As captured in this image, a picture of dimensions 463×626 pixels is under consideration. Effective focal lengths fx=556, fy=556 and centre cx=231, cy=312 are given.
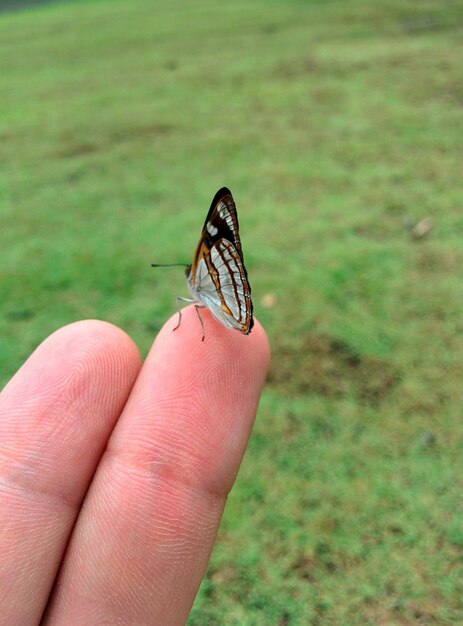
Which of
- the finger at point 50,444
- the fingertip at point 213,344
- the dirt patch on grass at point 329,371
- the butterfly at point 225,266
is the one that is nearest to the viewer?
the finger at point 50,444

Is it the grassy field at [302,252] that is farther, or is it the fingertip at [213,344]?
the grassy field at [302,252]

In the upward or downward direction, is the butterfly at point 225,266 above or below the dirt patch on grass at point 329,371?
above

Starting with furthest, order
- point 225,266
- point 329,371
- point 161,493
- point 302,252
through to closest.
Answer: point 302,252
point 329,371
point 225,266
point 161,493

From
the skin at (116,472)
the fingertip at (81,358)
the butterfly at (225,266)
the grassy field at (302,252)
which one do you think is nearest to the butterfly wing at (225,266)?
the butterfly at (225,266)

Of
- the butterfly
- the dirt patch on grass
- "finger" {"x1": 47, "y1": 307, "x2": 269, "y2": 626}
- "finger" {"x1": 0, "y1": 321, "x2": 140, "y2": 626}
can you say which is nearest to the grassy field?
the dirt patch on grass

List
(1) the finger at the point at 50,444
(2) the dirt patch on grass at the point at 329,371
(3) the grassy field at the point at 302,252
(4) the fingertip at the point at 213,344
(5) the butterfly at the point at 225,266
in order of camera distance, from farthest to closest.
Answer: (2) the dirt patch on grass at the point at 329,371 → (3) the grassy field at the point at 302,252 → (4) the fingertip at the point at 213,344 → (5) the butterfly at the point at 225,266 → (1) the finger at the point at 50,444

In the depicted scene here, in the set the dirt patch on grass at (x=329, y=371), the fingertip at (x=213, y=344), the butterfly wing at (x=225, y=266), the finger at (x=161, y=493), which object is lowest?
the dirt patch on grass at (x=329, y=371)

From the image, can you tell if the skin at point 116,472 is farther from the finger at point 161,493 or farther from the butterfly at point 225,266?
the butterfly at point 225,266

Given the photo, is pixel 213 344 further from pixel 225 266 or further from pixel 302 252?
pixel 302 252

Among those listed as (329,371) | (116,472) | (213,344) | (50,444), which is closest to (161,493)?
(116,472)
